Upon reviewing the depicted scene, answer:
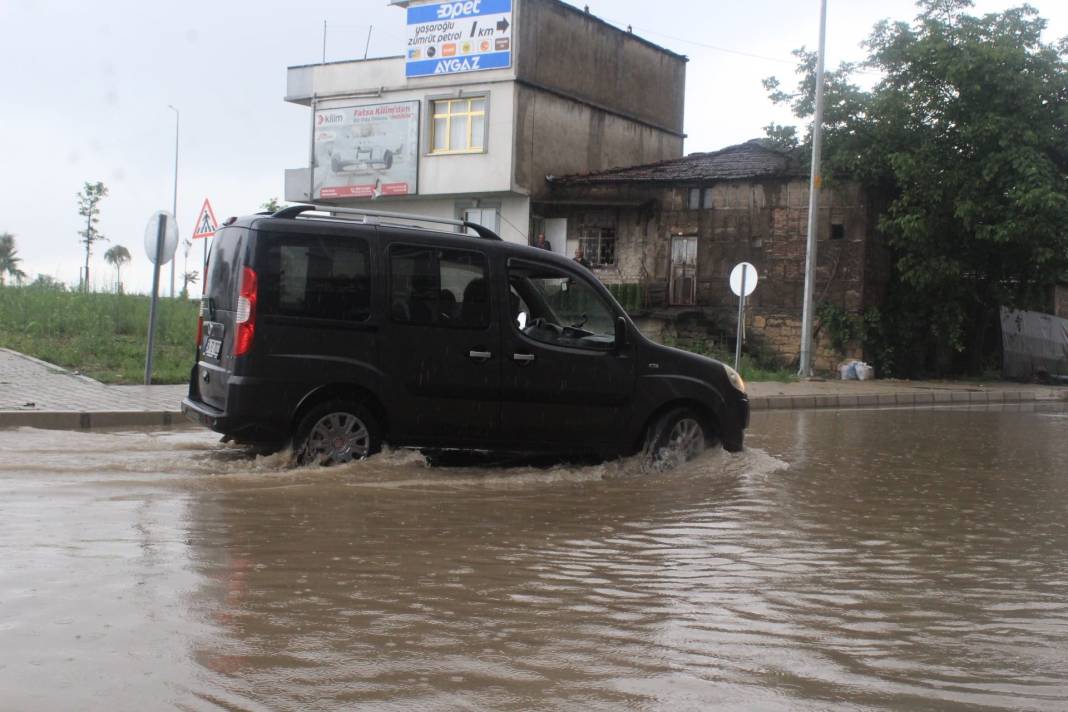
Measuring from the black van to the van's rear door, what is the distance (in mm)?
16

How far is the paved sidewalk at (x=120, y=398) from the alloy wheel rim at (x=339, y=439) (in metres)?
3.65

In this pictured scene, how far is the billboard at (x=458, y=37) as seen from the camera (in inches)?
1337

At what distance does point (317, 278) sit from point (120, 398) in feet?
17.8

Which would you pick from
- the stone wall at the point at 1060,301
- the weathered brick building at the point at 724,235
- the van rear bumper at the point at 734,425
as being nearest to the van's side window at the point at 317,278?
the van rear bumper at the point at 734,425

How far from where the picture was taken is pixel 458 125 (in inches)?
1382

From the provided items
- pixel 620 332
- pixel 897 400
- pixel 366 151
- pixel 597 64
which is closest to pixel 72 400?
pixel 620 332

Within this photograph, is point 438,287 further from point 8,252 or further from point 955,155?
point 8,252

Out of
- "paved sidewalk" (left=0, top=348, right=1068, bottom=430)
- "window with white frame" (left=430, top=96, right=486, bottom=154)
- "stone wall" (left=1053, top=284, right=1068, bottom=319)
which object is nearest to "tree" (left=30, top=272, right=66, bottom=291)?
"paved sidewalk" (left=0, top=348, right=1068, bottom=430)

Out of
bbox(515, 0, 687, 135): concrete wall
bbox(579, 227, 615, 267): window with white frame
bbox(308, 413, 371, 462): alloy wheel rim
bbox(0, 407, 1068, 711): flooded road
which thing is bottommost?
bbox(0, 407, 1068, 711): flooded road

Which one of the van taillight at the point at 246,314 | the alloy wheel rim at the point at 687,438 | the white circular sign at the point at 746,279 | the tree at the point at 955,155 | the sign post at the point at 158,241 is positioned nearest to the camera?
the van taillight at the point at 246,314

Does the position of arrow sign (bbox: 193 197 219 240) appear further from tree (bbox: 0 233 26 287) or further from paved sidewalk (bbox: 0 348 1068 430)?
tree (bbox: 0 233 26 287)

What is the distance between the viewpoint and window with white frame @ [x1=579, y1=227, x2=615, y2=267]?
3462cm

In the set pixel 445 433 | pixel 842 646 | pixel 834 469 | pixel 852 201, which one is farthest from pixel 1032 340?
pixel 842 646

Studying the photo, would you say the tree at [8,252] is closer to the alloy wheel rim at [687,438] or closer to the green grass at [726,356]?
the green grass at [726,356]
